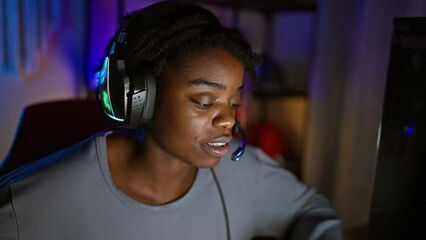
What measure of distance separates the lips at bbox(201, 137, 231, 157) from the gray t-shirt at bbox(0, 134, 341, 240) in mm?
147

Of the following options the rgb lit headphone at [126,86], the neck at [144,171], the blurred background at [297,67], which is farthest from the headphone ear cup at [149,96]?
the blurred background at [297,67]

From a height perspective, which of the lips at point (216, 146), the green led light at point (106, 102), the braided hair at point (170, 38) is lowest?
the lips at point (216, 146)

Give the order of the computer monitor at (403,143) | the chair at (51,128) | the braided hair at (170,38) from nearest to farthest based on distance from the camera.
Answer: the computer monitor at (403,143), the braided hair at (170,38), the chair at (51,128)

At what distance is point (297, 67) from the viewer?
2.69m

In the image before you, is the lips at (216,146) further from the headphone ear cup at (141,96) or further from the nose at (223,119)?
the headphone ear cup at (141,96)

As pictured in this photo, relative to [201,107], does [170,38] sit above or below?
above

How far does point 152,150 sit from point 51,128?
0.41m

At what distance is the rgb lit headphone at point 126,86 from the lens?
29.4 inches

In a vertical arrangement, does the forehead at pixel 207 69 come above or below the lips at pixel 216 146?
above

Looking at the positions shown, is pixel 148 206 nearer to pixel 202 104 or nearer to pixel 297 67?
pixel 202 104

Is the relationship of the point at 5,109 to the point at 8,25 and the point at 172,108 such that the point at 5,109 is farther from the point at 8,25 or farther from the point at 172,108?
the point at 172,108

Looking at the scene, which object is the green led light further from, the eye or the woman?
the eye

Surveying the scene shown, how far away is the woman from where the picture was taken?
2.51ft

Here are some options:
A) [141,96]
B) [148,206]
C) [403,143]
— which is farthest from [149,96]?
[403,143]
